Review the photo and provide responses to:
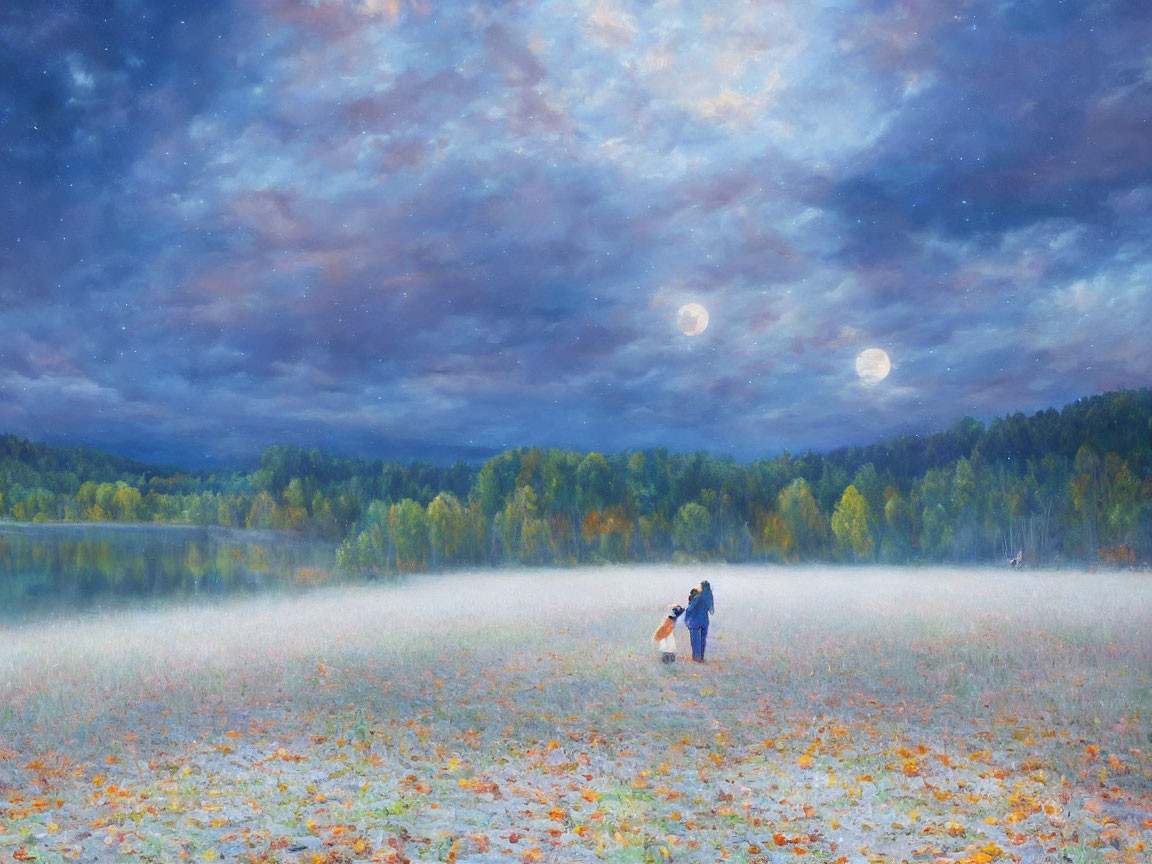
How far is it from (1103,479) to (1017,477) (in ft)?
30.6

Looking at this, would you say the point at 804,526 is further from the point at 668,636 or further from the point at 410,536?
the point at 668,636

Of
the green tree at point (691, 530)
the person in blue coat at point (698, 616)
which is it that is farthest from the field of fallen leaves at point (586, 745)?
the green tree at point (691, 530)

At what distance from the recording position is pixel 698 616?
19.3 m

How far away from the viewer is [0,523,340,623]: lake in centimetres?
4725

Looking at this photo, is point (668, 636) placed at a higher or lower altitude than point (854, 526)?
lower

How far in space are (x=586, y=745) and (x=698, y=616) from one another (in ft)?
24.1

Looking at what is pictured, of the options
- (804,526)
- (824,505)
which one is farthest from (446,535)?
→ (824,505)

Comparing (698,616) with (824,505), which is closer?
(698,616)

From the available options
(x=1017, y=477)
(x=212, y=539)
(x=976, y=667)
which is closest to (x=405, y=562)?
(x=212, y=539)

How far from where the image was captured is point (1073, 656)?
1834cm

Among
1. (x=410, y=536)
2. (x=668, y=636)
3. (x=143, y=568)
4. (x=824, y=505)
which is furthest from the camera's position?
(x=824, y=505)

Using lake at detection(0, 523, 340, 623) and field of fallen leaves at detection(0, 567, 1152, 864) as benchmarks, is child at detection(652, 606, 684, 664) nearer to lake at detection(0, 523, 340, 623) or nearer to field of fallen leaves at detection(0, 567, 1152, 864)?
field of fallen leaves at detection(0, 567, 1152, 864)

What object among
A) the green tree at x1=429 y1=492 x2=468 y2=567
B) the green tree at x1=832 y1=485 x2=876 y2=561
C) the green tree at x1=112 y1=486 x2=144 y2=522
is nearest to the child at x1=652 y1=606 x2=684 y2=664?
the green tree at x1=429 y1=492 x2=468 y2=567

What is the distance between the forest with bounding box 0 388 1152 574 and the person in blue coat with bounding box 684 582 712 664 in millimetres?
54528
